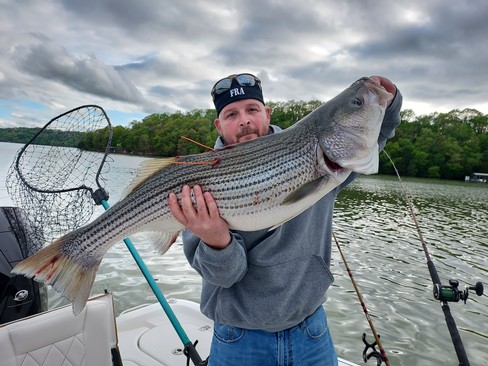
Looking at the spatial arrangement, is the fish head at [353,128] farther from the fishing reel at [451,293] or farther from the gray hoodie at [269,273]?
the fishing reel at [451,293]

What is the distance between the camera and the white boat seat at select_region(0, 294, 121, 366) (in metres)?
2.82

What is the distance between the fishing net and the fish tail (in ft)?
6.74

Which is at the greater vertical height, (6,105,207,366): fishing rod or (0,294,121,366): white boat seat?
(6,105,207,366): fishing rod

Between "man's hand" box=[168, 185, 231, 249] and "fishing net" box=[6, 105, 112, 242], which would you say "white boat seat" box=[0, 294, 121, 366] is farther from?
"fishing net" box=[6, 105, 112, 242]

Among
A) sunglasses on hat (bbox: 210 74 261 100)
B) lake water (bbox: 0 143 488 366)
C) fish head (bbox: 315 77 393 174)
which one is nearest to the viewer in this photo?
fish head (bbox: 315 77 393 174)

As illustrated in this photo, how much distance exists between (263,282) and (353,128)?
1241 mm

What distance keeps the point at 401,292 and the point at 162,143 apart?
1629 cm

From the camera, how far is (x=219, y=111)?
10.1 ft

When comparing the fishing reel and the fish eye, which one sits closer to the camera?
the fish eye

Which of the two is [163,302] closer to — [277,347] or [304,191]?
[277,347]

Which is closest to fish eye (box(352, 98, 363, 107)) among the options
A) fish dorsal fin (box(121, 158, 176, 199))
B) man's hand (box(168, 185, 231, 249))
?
man's hand (box(168, 185, 231, 249))

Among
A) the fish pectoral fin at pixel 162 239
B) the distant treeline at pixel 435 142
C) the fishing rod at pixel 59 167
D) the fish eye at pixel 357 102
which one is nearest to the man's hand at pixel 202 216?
the fish pectoral fin at pixel 162 239

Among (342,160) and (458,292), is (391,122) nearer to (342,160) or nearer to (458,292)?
(342,160)

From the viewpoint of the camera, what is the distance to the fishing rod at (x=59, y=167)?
179 inches
